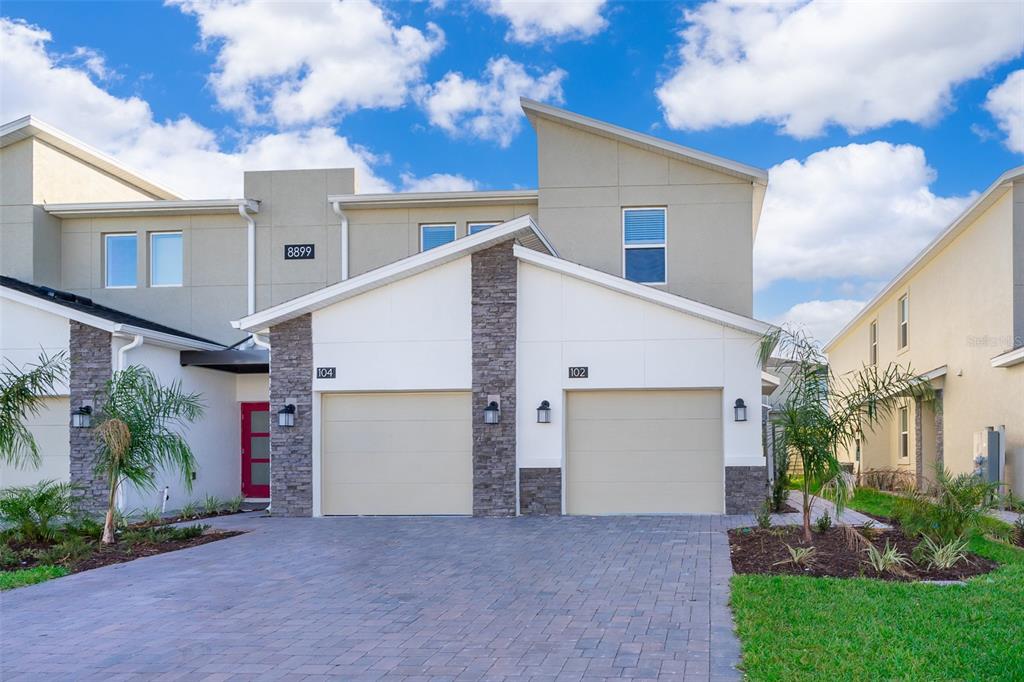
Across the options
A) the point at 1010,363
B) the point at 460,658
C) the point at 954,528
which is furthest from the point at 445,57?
the point at 460,658

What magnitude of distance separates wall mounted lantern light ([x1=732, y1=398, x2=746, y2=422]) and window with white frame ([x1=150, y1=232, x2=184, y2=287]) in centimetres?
1314

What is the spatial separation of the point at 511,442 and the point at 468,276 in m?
3.00

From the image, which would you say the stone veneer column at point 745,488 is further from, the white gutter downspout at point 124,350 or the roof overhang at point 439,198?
the white gutter downspout at point 124,350

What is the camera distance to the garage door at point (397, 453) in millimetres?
15469

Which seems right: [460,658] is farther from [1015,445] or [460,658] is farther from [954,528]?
[1015,445]

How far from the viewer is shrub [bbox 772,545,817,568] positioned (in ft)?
32.0

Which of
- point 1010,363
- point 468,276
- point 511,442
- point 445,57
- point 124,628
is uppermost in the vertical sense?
point 445,57

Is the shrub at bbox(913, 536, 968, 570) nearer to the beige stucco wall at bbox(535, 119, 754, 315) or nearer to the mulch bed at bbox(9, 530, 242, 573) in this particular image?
the beige stucco wall at bbox(535, 119, 754, 315)

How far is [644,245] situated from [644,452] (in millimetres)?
5472

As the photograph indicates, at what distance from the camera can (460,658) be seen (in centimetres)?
656

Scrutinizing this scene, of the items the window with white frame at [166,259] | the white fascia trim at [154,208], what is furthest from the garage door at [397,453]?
the window with white frame at [166,259]

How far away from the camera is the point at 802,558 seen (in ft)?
32.1

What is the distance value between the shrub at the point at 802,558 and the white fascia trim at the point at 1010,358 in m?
7.29

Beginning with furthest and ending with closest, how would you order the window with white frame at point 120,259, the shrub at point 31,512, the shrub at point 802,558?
the window with white frame at point 120,259, the shrub at point 31,512, the shrub at point 802,558
